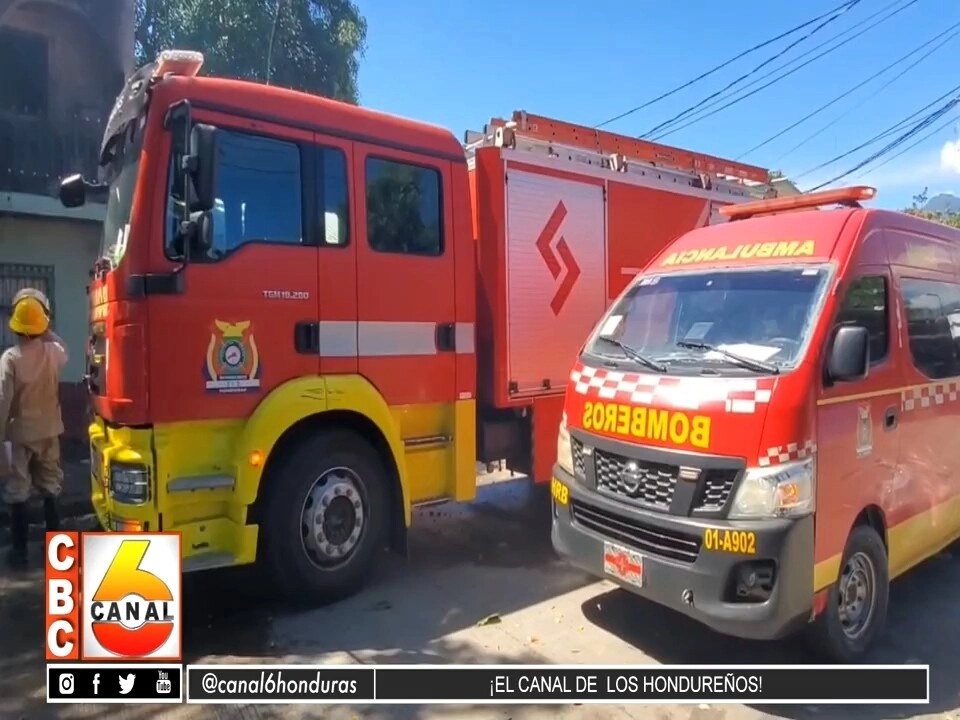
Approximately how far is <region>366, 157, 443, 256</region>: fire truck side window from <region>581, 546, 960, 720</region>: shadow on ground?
279 centimetres

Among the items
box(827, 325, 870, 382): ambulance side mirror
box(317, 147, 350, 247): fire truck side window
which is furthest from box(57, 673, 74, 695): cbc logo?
box(827, 325, 870, 382): ambulance side mirror

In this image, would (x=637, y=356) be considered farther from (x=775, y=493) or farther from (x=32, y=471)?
(x=32, y=471)

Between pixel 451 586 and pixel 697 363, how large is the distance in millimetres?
2545

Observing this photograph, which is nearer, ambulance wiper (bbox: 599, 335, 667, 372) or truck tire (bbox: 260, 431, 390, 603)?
ambulance wiper (bbox: 599, 335, 667, 372)

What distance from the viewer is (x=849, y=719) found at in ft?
12.3

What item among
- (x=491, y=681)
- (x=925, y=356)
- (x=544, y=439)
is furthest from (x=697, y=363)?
(x=544, y=439)

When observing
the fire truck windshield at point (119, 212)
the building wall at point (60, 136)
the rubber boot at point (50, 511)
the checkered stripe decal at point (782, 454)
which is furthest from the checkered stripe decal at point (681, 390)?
the building wall at point (60, 136)

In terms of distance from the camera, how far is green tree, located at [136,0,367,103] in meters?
16.1

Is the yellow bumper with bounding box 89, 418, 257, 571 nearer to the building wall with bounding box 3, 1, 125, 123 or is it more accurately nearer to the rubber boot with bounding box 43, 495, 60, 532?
the rubber boot with bounding box 43, 495, 60, 532

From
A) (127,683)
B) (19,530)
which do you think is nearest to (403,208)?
(127,683)

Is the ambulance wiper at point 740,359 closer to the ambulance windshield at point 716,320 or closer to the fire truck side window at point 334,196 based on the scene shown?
the ambulance windshield at point 716,320

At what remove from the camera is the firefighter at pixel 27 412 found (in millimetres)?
5930

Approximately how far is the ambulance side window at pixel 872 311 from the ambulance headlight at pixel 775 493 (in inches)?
37.9

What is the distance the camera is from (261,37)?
53.3ft
